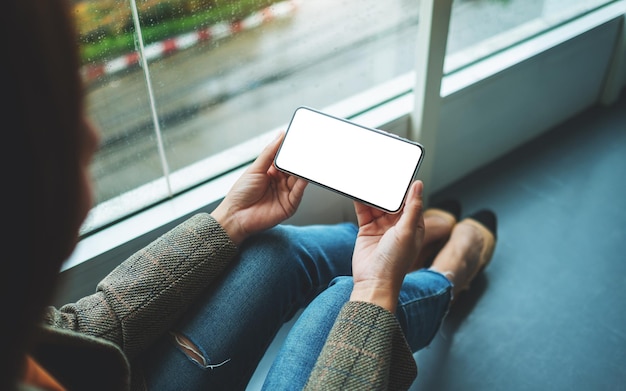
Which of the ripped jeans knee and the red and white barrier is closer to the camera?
the ripped jeans knee

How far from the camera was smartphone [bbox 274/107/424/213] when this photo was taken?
0.76 metres

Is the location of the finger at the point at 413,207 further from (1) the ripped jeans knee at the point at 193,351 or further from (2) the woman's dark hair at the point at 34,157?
(2) the woman's dark hair at the point at 34,157

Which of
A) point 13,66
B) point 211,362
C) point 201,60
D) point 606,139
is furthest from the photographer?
point 606,139

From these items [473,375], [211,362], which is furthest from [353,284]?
[473,375]

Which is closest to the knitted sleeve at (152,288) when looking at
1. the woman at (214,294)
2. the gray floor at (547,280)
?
the woman at (214,294)

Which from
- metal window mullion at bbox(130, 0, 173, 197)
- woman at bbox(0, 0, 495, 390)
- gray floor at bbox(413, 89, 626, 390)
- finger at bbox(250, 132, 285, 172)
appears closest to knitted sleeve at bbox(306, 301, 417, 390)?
woman at bbox(0, 0, 495, 390)

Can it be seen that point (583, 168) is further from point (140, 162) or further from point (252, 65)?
point (140, 162)

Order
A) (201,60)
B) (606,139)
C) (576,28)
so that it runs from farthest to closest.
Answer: (606,139), (576,28), (201,60)

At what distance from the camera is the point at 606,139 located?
56.7 inches

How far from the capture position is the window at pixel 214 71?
2.70 feet

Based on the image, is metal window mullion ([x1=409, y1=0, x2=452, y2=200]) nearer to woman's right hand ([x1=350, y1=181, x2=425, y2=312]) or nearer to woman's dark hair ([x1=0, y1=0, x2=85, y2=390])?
woman's right hand ([x1=350, y1=181, x2=425, y2=312])

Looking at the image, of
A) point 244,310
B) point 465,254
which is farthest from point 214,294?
point 465,254

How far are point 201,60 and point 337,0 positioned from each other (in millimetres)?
281

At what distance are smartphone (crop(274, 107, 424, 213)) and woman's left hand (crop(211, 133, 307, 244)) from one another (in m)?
0.02
